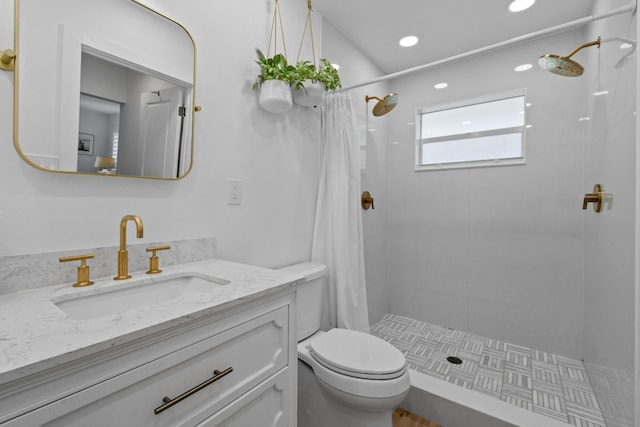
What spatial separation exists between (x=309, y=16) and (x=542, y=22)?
5.55ft

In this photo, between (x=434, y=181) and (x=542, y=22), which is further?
(x=434, y=181)

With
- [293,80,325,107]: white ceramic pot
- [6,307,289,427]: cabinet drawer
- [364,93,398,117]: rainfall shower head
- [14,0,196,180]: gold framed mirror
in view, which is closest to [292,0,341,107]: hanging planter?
[293,80,325,107]: white ceramic pot

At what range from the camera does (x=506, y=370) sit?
6.59 feet

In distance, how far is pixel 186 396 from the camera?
693 millimetres

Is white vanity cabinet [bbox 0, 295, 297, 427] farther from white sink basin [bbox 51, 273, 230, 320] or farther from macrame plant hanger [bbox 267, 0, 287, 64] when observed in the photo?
macrame plant hanger [bbox 267, 0, 287, 64]

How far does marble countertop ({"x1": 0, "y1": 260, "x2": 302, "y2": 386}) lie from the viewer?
1.61 feet

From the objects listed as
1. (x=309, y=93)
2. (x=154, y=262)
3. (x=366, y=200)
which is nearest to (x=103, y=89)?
(x=154, y=262)

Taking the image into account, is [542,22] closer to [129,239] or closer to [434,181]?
[434,181]

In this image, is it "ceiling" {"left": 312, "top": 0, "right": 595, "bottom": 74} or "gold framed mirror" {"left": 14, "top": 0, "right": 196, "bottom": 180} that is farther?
"ceiling" {"left": 312, "top": 0, "right": 595, "bottom": 74}

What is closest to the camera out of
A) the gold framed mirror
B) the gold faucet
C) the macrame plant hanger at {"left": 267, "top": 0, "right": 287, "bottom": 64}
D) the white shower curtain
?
the gold framed mirror

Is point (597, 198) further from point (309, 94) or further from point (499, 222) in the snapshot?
point (309, 94)

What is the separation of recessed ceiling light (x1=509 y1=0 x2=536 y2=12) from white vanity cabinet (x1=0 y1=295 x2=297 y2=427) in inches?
92.5

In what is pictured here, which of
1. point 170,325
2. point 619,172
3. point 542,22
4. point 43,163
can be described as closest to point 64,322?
point 170,325

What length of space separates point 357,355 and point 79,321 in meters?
1.09
